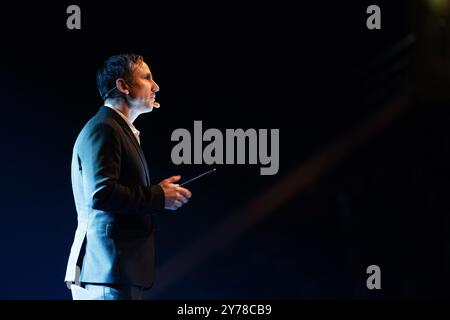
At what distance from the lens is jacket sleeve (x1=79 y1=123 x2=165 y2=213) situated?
2.45 metres

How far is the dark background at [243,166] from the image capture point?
3883mm

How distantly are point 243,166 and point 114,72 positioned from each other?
4.95 ft

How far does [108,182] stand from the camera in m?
2.46

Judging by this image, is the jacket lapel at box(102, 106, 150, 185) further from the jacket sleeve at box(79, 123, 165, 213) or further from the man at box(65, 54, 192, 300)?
the jacket sleeve at box(79, 123, 165, 213)

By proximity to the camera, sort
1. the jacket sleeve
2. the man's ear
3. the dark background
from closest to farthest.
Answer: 1. the jacket sleeve
2. the man's ear
3. the dark background

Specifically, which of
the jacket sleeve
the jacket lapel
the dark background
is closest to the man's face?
the jacket lapel

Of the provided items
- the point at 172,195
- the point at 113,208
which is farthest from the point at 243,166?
the point at 113,208

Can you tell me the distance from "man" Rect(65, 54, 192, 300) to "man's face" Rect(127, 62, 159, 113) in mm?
123

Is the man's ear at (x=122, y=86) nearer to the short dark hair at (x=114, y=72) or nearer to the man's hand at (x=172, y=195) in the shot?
the short dark hair at (x=114, y=72)

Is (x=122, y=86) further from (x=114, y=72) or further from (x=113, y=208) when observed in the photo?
(x=113, y=208)

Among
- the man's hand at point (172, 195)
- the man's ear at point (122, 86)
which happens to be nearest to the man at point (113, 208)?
the man's hand at point (172, 195)
